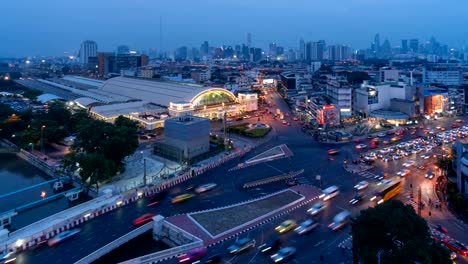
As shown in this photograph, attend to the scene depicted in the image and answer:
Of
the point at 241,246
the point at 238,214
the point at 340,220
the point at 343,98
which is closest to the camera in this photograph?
the point at 241,246

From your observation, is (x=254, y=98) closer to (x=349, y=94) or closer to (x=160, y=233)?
(x=349, y=94)

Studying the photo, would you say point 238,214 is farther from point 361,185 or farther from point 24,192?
point 24,192

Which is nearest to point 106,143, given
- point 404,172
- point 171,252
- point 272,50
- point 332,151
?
point 171,252

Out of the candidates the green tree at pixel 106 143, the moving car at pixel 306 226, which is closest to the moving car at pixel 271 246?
the moving car at pixel 306 226

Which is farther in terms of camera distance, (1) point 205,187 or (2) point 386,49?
(2) point 386,49

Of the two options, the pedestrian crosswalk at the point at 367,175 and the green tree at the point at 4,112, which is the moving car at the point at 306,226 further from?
the green tree at the point at 4,112
